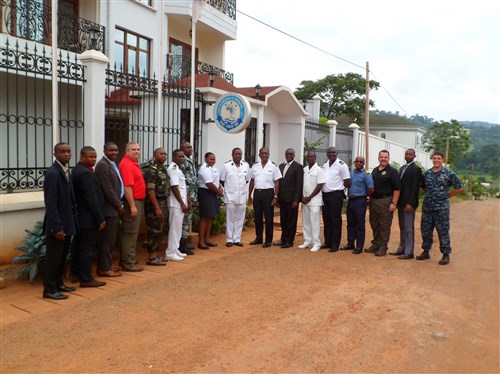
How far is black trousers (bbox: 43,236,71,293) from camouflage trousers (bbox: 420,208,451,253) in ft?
18.0

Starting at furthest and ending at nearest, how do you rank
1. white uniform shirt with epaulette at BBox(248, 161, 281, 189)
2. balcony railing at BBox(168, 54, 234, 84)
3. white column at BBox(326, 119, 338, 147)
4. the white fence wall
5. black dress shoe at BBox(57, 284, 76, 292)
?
the white fence wall → white column at BBox(326, 119, 338, 147) → balcony railing at BBox(168, 54, 234, 84) → white uniform shirt with epaulette at BBox(248, 161, 281, 189) → black dress shoe at BBox(57, 284, 76, 292)

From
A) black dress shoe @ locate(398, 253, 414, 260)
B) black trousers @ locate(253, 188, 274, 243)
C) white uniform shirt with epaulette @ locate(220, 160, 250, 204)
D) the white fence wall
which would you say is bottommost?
black dress shoe @ locate(398, 253, 414, 260)

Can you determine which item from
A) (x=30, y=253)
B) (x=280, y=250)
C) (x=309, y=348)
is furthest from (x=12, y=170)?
(x=309, y=348)

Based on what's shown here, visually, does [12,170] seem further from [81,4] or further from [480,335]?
[81,4]

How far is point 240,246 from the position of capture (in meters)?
7.92

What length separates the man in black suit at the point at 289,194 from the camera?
25.3 feet

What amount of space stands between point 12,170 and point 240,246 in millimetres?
3861

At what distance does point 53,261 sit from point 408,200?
5393 mm

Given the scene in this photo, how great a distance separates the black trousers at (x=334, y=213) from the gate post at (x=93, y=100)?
12.7 ft

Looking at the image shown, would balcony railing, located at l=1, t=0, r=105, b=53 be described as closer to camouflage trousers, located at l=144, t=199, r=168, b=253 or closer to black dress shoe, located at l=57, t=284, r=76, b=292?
camouflage trousers, located at l=144, t=199, r=168, b=253

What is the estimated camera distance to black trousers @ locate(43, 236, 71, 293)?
4793 mm

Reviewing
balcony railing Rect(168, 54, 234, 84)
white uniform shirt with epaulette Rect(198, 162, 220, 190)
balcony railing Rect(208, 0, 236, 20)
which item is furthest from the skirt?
balcony railing Rect(208, 0, 236, 20)

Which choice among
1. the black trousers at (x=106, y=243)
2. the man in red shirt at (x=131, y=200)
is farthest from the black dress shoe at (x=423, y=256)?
the black trousers at (x=106, y=243)

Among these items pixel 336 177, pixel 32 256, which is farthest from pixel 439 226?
pixel 32 256
